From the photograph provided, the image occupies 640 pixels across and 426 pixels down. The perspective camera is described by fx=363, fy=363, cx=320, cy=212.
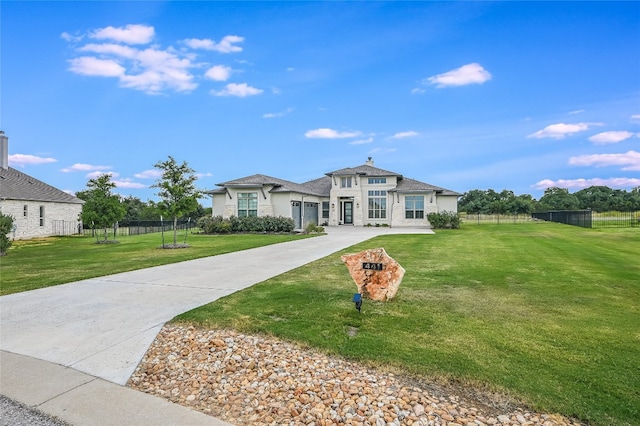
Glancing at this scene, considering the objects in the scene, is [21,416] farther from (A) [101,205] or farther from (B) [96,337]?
(A) [101,205]

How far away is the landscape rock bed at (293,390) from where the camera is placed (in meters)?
2.82

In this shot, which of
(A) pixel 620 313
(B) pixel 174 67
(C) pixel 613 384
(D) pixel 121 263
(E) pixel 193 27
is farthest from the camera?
(B) pixel 174 67

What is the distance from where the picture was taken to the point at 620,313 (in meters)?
5.54

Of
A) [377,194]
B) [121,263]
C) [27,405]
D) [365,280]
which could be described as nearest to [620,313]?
[365,280]

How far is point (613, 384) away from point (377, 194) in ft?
97.5

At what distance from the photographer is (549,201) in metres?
63.3

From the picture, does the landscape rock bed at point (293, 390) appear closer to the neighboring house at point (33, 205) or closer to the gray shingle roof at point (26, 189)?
the neighboring house at point (33, 205)

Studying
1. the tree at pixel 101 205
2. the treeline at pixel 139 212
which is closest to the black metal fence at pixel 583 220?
the tree at pixel 101 205

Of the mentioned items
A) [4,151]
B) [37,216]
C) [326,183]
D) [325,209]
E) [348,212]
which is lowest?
[37,216]

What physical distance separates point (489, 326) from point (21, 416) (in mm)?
5037

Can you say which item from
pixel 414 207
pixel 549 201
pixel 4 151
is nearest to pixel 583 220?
pixel 414 207

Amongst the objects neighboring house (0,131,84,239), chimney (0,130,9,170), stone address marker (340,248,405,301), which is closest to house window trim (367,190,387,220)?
neighboring house (0,131,84,239)

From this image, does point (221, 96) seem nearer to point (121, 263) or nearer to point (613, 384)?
point (121, 263)

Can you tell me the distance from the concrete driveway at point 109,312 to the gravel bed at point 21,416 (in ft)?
2.07
